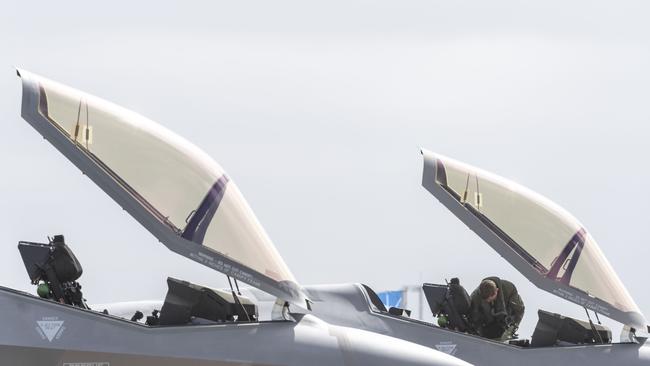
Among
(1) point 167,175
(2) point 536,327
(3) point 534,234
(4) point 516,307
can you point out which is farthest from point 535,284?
(1) point 167,175

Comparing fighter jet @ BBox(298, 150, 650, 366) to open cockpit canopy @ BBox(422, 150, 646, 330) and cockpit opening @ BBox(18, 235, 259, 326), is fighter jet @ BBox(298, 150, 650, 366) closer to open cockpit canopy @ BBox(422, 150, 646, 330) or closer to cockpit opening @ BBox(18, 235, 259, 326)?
open cockpit canopy @ BBox(422, 150, 646, 330)

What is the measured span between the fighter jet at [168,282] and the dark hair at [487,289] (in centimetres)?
478

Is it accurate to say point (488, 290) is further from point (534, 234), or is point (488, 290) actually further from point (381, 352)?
point (381, 352)

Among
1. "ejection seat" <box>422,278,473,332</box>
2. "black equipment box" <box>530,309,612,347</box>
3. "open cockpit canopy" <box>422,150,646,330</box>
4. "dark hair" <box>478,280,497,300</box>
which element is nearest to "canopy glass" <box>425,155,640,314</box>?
"open cockpit canopy" <box>422,150,646,330</box>

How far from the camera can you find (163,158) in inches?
514

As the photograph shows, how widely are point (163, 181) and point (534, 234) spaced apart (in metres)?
5.55

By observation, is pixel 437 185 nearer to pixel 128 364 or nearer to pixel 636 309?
pixel 636 309

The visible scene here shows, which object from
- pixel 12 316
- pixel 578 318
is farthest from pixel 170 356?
pixel 578 318

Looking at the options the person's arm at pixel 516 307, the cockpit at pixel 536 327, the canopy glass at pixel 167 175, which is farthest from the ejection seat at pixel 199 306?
the person's arm at pixel 516 307

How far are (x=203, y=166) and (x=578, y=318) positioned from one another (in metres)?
6.16

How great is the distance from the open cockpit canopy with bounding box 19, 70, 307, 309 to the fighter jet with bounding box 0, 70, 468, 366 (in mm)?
11

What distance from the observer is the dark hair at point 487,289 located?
1814 centimetres

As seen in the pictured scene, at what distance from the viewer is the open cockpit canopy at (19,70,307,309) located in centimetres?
1224

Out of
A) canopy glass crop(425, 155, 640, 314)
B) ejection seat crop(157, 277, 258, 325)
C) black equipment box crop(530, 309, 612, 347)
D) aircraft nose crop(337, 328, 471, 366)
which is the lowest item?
aircraft nose crop(337, 328, 471, 366)
